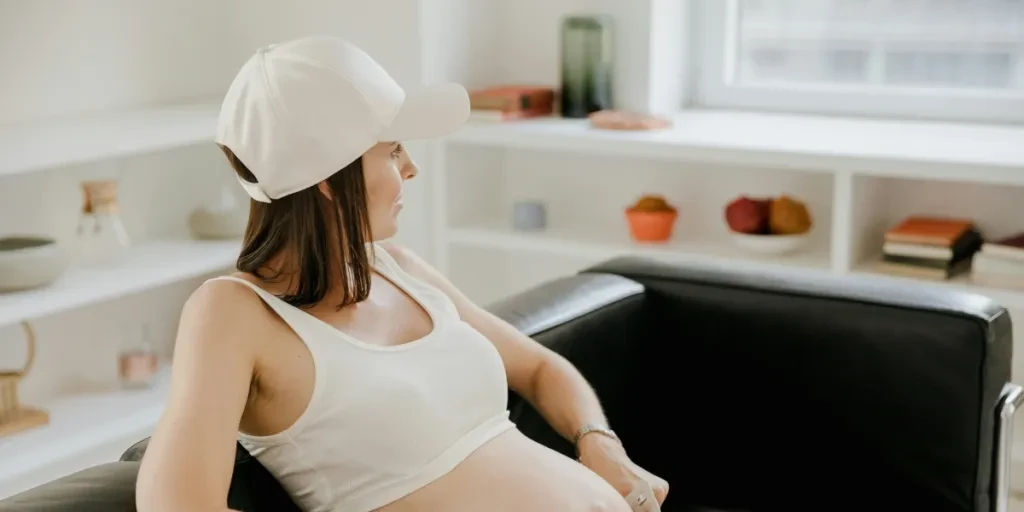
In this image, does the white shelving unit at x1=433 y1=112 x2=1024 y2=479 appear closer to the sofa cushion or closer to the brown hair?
the brown hair

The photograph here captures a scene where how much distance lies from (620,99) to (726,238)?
46cm

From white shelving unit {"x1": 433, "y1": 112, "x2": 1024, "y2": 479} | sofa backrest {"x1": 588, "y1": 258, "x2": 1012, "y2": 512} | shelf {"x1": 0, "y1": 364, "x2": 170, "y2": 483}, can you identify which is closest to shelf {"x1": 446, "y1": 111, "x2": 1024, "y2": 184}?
white shelving unit {"x1": 433, "y1": 112, "x2": 1024, "y2": 479}

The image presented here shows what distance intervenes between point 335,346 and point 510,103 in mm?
1815

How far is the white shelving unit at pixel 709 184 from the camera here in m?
2.71

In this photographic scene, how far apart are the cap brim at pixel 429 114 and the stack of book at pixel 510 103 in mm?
1530

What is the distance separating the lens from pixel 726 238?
3.19 meters

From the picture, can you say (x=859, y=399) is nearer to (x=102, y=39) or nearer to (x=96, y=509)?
(x=96, y=509)

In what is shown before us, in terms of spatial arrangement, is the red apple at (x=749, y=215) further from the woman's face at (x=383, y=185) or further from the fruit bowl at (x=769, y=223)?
the woman's face at (x=383, y=185)

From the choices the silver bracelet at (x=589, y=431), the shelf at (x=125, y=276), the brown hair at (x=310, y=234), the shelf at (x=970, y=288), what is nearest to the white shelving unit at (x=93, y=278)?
the shelf at (x=125, y=276)

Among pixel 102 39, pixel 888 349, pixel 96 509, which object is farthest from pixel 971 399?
pixel 102 39

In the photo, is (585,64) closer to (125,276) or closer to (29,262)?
(125,276)

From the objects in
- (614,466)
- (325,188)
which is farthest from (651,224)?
(325,188)

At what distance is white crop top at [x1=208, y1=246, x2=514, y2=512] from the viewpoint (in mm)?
1430

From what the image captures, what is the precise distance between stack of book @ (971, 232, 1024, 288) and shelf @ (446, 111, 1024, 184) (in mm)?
183
